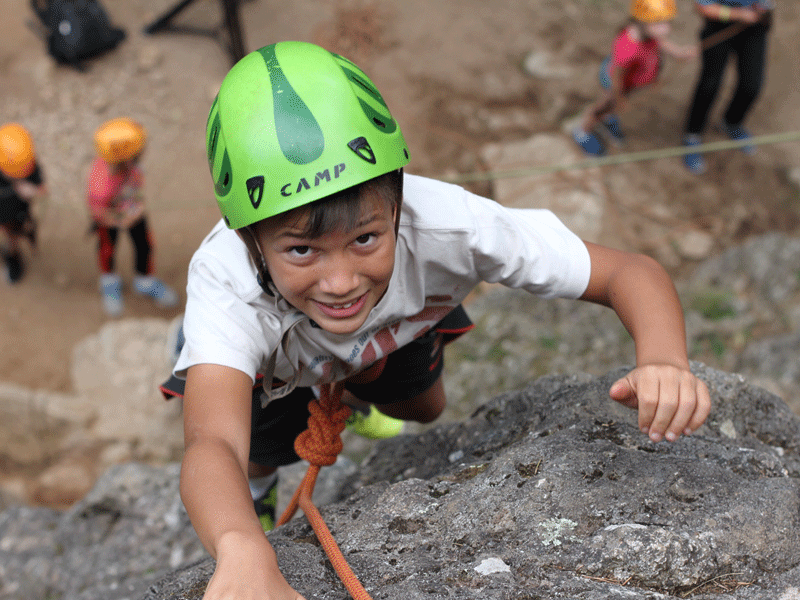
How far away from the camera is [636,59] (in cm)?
523

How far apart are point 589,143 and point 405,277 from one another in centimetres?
485

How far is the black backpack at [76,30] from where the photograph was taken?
677 cm

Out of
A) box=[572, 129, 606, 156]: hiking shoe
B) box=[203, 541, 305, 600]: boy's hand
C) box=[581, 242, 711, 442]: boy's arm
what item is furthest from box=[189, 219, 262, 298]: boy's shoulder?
box=[572, 129, 606, 156]: hiking shoe

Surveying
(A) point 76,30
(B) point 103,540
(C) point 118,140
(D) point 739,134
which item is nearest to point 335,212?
(B) point 103,540

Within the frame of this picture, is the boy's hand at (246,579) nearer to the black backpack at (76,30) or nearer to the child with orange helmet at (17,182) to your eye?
the child with orange helmet at (17,182)

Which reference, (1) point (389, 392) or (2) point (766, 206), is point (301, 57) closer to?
(1) point (389, 392)

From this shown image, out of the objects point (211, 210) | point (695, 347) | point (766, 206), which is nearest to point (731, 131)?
point (766, 206)

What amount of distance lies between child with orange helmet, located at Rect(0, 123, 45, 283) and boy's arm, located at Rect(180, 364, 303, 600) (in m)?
3.70

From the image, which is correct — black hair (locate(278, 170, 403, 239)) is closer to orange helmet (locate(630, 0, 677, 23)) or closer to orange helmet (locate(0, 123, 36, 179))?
orange helmet (locate(0, 123, 36, 179))

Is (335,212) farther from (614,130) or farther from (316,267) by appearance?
(614,130)

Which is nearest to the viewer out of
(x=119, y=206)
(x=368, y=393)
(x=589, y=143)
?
(x=368, y=393)

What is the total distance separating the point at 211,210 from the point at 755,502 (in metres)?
5.26

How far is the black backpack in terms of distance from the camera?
22.2ft

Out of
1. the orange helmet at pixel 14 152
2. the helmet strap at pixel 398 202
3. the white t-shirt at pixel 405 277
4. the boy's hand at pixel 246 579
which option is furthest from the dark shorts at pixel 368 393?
the orange helmet at pixel 14 152
